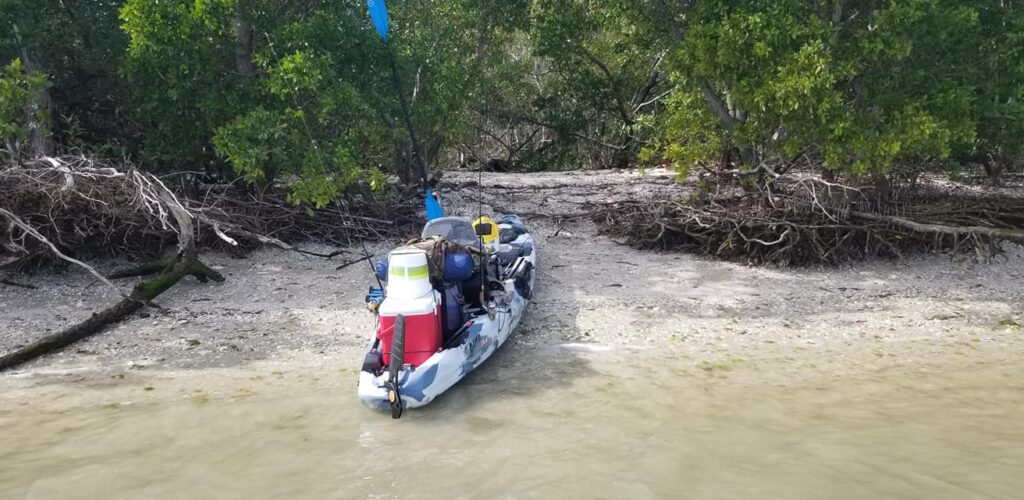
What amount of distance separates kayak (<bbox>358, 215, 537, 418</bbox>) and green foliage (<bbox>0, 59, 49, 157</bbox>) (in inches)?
176

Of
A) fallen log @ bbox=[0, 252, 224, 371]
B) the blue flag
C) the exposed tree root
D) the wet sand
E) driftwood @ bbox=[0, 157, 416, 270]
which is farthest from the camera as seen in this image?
the exposed tree root

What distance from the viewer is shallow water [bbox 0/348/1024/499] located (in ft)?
13.2

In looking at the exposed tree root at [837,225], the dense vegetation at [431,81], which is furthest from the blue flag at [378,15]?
the exposed tree root at [837,225]

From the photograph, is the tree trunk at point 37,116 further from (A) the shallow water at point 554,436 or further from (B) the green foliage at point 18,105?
(A) the shallow water at point 554,436

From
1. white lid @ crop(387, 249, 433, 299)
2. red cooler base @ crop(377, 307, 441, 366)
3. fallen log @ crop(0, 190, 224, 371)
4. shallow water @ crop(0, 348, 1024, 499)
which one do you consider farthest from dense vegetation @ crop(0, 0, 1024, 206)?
red cooler base @ crop(377, 307, 441, 366)

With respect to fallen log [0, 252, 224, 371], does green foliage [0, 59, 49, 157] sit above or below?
above

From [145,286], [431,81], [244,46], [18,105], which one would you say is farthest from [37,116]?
[431,81]

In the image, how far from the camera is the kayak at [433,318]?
4945 mm

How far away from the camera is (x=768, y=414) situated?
4.96 meters

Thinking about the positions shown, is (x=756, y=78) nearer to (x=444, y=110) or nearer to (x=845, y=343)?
(x=845, y=343)

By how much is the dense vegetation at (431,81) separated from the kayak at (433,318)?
2967mm

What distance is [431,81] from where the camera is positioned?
34.6ft

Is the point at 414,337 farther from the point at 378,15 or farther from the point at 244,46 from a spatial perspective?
the point at 244,46

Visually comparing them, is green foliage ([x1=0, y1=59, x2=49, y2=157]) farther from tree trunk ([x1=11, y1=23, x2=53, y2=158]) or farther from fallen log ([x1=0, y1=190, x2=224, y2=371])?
fallen log ([x1=0, y1=190, x2=224, y2=371])
